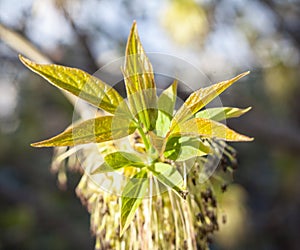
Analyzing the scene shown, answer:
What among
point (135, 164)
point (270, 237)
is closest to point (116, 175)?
point (135, 164)

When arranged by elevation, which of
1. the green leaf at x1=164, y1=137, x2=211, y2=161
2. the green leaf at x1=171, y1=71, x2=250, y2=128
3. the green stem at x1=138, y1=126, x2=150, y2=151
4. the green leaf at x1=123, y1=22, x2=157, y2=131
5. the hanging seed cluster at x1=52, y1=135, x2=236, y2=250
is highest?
the green leaf at x1=123, y1=22, x2=157, y2=131

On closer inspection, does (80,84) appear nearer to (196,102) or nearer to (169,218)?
(196,102)

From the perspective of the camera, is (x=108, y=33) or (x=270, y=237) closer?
(x=108, y=33)

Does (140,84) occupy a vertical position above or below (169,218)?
above

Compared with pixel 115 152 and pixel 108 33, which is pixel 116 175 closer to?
pixel 115 152

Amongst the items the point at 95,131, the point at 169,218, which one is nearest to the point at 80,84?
the point at 95,131
